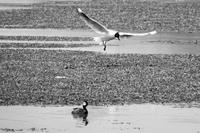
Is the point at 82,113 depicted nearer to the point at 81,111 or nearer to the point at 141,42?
the point at 81,111

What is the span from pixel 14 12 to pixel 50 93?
121 feet

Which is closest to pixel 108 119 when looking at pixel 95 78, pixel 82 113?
pixel 82 113

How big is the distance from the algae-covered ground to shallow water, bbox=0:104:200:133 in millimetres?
1063

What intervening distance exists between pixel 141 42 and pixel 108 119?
2228 cm

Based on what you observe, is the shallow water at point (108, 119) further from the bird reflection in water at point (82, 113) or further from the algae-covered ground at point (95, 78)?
the algae-covered ground at point (95, 78)

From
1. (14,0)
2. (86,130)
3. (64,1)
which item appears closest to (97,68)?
(86,130)

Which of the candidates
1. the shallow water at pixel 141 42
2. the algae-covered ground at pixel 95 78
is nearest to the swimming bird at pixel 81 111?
the algae-covered ground at pixel 95 78

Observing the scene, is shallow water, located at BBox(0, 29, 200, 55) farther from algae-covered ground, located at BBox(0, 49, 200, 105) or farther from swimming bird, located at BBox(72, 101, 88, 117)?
swimming bird, located at BBox(72, 101, 88, 117)

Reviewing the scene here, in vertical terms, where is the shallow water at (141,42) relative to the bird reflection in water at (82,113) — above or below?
above

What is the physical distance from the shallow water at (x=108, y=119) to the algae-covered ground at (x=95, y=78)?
1063mm

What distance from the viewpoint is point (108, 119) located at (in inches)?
889

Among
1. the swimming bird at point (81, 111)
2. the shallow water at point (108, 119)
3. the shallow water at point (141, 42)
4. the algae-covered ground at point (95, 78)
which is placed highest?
the shallow water at point (141, 42)

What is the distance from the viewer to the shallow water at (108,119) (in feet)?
69.9

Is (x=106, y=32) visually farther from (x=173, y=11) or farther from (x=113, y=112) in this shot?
(x=173, y=11)
